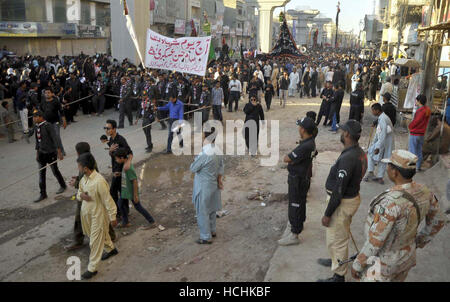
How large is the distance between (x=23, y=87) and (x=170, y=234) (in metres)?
8.17

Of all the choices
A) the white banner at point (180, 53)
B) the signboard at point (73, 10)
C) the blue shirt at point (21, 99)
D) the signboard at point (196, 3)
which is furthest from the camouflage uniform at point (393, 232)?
the signboard at point (196, 3)

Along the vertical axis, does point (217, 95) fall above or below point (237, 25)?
→ below

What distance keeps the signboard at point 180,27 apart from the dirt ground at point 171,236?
35.7m

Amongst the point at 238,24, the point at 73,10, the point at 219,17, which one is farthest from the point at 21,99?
the point at 238,24

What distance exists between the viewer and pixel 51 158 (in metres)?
7.38

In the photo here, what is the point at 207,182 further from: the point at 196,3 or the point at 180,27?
the point at 196,3

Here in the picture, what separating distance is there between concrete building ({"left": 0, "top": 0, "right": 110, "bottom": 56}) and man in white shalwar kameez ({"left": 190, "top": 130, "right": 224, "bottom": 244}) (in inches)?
1096

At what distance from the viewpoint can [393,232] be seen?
3.04 meters

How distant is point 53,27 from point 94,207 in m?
29.8

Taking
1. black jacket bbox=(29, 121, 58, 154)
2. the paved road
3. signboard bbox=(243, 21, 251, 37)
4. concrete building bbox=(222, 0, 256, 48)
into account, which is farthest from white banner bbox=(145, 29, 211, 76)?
signboard bbox=(243, 21, 251, 37)

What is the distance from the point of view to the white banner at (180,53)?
38.2 ft
